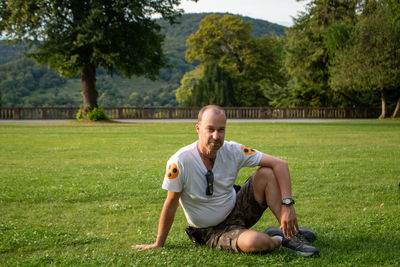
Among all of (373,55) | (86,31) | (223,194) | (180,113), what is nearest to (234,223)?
(223,194)

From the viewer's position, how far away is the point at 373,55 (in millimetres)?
42094

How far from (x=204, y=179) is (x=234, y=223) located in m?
0.67

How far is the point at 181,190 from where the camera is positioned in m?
4.21

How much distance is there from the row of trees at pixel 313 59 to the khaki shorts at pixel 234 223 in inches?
1242

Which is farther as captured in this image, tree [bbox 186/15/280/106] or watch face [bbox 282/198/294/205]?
tree [bbox 186/15/280/106]

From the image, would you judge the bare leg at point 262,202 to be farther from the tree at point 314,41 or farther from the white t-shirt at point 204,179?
the tree at point 314,41

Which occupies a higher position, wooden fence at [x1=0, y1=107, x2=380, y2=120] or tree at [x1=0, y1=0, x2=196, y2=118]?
tree at [x1=0, y1=0, x2=196, y2=118]

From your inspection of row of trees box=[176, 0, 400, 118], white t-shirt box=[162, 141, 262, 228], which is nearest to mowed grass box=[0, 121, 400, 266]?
white t-shirt box=[162, 141, 262, 228]

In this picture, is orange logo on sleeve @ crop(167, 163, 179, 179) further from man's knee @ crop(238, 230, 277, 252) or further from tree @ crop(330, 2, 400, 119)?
tree @ crop(330, 2, 400, 119)

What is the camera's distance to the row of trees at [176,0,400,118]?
139 ft

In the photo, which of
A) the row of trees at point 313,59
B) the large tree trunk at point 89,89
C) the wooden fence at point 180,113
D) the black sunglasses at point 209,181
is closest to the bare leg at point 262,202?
the black sunglasses at point 209,181

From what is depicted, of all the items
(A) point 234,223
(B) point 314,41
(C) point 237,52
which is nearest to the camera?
(A) point 234,223

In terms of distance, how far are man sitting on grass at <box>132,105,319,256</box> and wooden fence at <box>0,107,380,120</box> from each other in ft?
147

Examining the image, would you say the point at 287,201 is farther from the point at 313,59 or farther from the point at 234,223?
the point at 313,59
